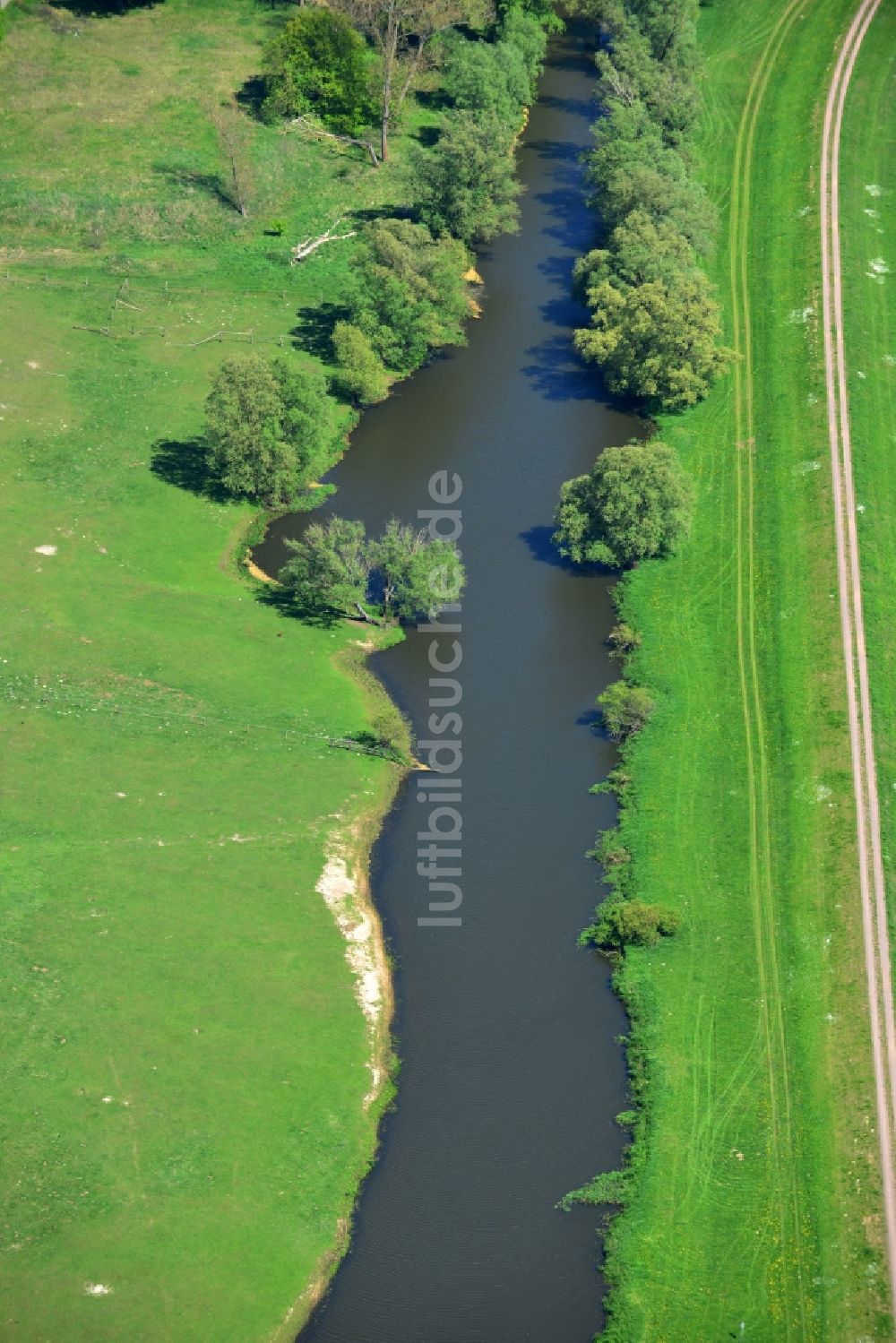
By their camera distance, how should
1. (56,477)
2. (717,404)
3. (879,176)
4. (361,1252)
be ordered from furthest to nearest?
1. (879,176)
2. (717,404)
3. (56,477)
4. (361,1252)

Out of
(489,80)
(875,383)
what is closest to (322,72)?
(489,80)

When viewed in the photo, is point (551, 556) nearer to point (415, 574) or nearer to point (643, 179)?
point (415, 574)

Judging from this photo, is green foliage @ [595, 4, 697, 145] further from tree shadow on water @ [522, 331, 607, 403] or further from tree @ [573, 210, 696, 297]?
tree shadow on water @ [522, 331, 607, 403]

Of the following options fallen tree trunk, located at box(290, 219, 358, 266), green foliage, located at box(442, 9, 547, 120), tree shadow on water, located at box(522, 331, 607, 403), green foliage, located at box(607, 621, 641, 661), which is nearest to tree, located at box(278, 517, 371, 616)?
green foliage, located at box(607, 621, 641, 661)

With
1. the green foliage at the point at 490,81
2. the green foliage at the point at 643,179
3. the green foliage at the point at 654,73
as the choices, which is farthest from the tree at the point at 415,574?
the green foliage at the point at 654,73

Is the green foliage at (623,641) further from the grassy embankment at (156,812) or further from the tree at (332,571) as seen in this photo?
the grassy embankment at (156,812)

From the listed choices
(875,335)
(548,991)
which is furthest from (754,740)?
(875,335)

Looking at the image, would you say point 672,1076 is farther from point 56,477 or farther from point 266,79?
point 266,79
